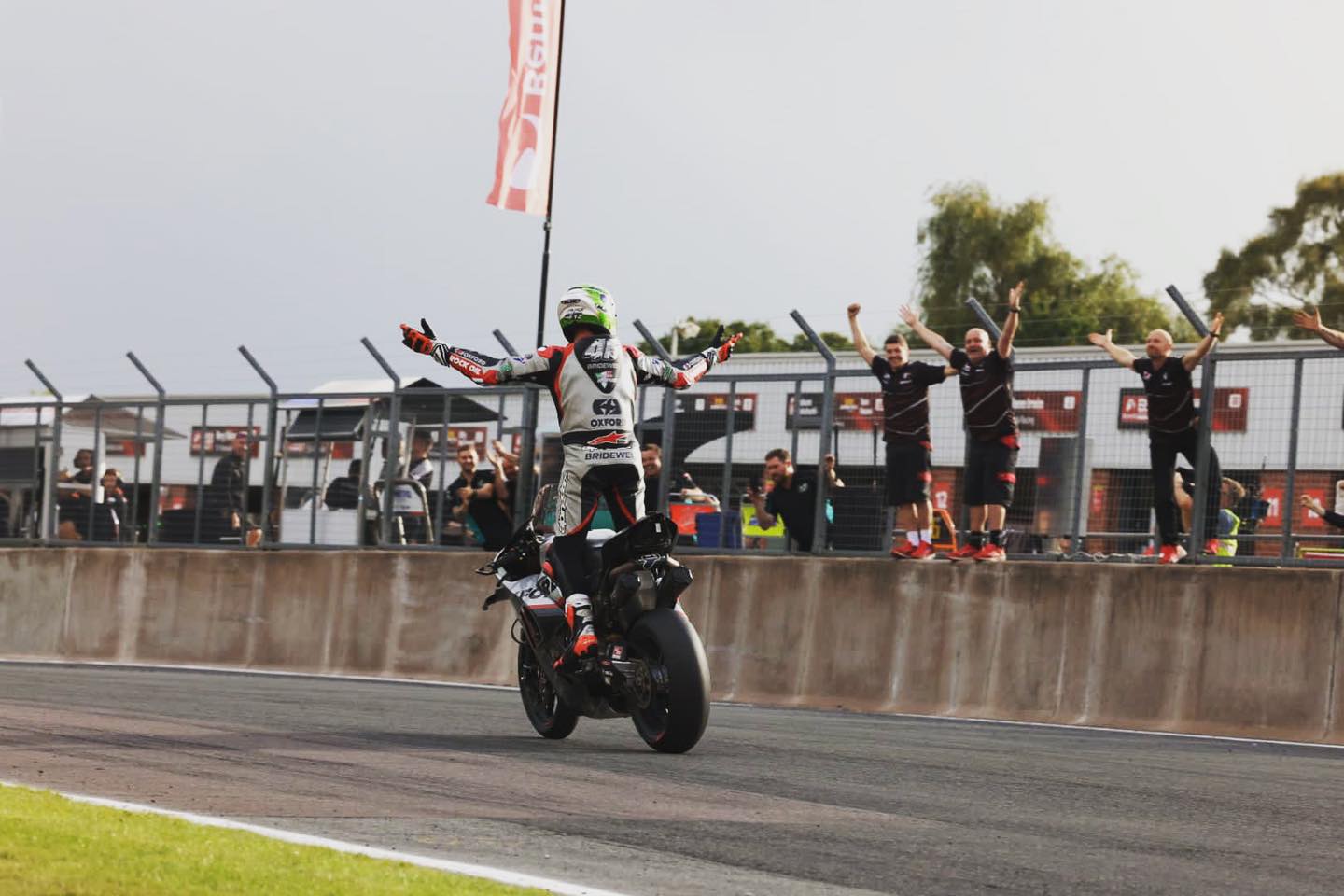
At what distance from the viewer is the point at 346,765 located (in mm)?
8281

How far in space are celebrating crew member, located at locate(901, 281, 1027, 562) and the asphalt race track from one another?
7.41ft

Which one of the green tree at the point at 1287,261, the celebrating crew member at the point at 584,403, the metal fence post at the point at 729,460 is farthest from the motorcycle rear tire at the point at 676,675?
the green tree at the point at 1287,261

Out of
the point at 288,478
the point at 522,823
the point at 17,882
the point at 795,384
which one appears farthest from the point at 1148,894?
the point at 288,478

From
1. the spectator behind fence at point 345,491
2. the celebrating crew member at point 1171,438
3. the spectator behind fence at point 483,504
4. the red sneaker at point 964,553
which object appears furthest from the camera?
the spectator behind fence at point 345,491

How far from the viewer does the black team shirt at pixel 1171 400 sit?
13.0 meters

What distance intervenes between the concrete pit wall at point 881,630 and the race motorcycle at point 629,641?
458 centimetres

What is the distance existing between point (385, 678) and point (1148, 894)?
13.0 metres

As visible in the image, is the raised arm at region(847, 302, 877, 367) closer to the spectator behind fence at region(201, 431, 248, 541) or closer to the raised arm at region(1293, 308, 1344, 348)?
the raised arm at region(1293, 308, 1344, 348)

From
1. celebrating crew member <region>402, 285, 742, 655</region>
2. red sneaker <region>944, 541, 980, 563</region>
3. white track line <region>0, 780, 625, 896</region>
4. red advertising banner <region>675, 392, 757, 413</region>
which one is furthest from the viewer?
red advertising banner <region>675, 392, 757, 413</region>

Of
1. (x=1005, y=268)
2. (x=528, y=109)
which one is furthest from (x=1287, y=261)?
(x=528, y=109)

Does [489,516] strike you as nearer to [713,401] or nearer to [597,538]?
[713,401]

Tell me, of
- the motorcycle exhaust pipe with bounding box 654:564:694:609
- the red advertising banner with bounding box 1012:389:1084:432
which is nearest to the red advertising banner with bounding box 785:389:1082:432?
the red advertising banner with bounding box 1012:389:1084:432

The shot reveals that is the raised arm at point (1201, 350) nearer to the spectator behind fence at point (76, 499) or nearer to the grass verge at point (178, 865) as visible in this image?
the grass verge at point (178, 865)

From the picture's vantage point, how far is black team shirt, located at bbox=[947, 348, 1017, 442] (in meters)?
13.8
